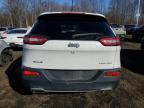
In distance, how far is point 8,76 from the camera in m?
8.37

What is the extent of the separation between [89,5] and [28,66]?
7329 cm

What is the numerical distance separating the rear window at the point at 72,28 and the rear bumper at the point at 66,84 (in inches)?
29.1

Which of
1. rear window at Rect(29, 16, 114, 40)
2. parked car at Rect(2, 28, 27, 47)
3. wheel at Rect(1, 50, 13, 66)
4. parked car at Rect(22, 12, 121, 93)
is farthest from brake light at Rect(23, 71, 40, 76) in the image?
parked car at Rect(2, 28, 27, 47)

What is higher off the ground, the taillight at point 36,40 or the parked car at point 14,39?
the taillight at point 36,40

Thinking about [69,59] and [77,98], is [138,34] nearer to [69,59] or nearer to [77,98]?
[77,98]

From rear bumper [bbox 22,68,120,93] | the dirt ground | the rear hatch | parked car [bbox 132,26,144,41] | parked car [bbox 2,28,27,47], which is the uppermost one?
the rear hatch

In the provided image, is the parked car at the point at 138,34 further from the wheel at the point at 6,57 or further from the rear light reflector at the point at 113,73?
the rear light reflector at the point at 113,73

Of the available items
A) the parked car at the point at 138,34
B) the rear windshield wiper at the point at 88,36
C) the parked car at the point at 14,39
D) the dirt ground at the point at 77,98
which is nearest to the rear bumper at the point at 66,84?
the dirt ground at the point at 77,98

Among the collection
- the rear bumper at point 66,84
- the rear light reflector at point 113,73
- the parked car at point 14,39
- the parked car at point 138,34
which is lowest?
the parked car at point 138,34

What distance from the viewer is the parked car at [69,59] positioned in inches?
213

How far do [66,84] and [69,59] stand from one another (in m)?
0.46

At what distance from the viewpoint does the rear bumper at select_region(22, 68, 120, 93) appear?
5.43 meters

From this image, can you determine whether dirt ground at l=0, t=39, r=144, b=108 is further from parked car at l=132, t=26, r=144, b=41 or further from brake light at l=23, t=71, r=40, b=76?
parked car at l=132, t=26, r=144, b=41

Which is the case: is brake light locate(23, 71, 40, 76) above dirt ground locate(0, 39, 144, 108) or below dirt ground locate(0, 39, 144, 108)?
above
